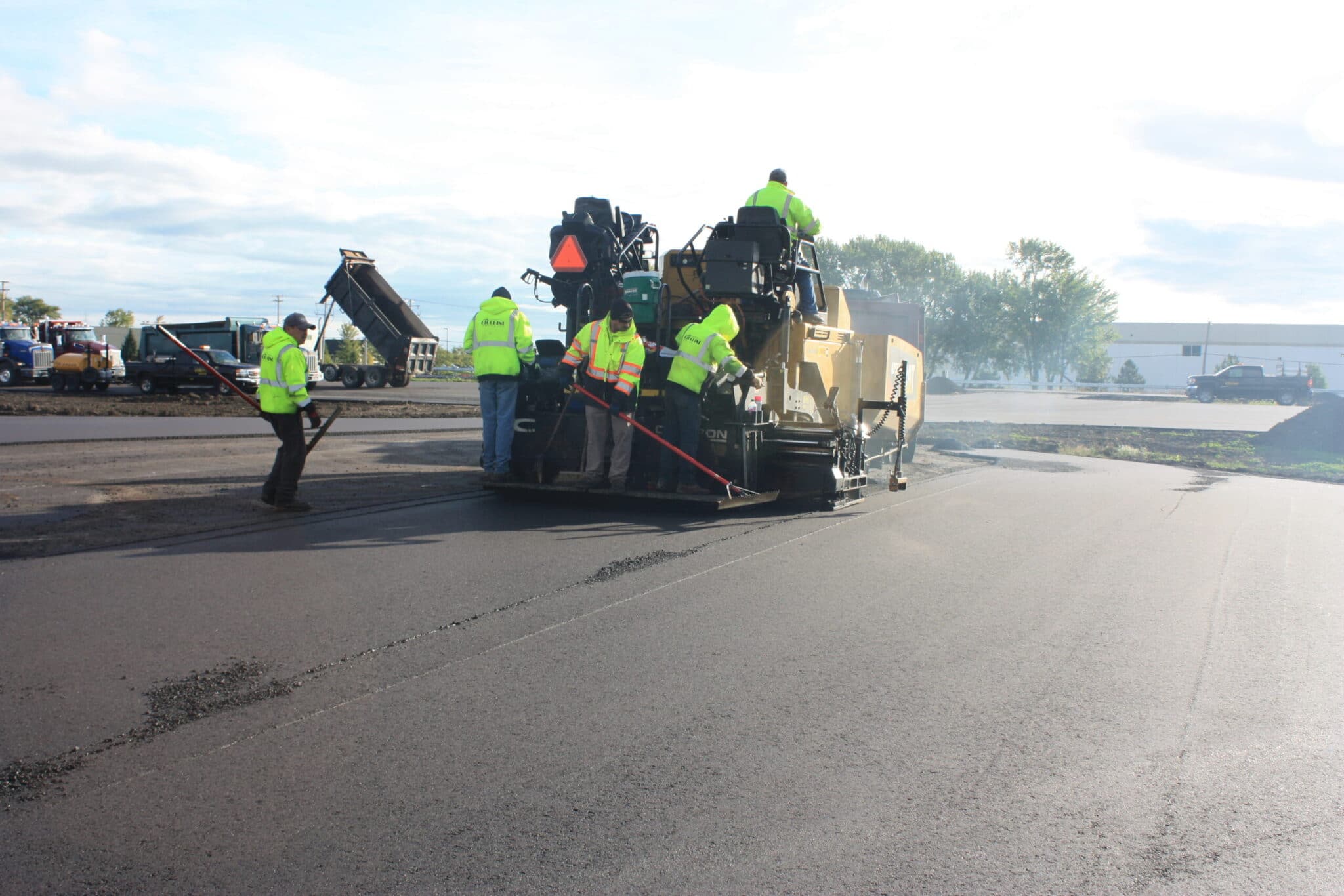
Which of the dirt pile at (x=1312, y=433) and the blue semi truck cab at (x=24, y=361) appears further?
the blue semi truck cab at (x=24, y=361)

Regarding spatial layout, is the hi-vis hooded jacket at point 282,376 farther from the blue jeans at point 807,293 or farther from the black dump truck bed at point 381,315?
the black dump truck bed at point 381,315

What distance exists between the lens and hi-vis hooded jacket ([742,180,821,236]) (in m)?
10.8

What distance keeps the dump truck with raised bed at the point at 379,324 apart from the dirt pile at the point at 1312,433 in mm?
24195

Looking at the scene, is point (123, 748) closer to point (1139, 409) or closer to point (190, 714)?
point (190, 714)

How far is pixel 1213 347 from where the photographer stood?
4168 inches

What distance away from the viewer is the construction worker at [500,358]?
1031cm

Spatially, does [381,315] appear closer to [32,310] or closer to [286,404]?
[286,404]

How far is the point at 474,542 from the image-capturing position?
26.5ft

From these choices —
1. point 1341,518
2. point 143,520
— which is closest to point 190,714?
point 143,520

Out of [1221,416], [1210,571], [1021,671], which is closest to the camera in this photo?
[1021,671]

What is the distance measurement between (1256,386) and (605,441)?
4611 centimetres

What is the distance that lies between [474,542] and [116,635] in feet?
10.3

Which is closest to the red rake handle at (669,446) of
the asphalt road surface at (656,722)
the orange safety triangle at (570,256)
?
the asphalt road surface at (656,722)

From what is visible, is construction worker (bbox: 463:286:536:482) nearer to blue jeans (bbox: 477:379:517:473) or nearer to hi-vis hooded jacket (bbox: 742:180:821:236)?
blue jeans (bbox: 477:379:517:473)
